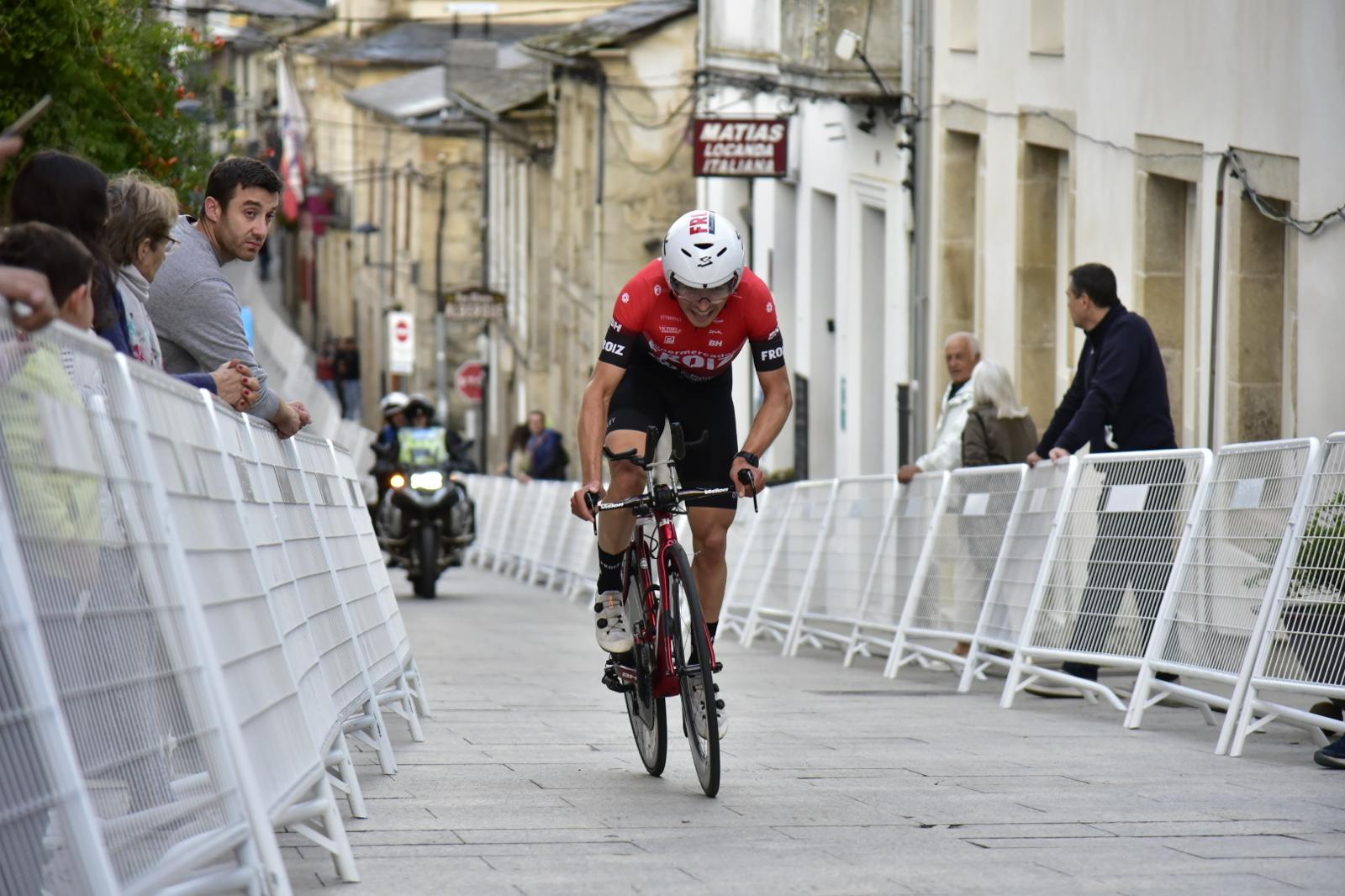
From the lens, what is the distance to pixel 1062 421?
11.7m

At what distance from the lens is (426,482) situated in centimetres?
2386

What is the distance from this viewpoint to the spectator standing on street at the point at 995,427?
13023mm

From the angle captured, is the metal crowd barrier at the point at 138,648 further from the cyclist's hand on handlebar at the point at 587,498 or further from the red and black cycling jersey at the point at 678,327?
the red and black cycling jersey at the point at 678,327

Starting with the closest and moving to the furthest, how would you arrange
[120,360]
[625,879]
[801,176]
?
[120,360], [625,879], [801,176]

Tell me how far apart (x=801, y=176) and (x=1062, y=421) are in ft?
49.7

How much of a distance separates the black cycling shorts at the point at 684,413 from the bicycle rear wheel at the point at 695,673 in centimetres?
57

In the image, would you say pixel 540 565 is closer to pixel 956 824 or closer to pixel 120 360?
pixel 956 824

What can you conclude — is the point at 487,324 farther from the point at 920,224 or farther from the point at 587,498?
the point at 587,498

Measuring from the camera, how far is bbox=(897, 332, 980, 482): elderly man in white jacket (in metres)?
13.5

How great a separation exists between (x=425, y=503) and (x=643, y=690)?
1605cm

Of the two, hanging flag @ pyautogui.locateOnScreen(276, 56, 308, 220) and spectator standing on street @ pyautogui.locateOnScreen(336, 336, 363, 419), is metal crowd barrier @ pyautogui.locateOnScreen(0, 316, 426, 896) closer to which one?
spectator standing on street @ pyautogui.locateOnScreen(336, 336, 363, 419)

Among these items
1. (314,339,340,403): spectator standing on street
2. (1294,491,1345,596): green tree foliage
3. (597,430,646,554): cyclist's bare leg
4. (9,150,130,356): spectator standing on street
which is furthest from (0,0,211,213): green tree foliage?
(314,339,340,403): spectator standing on street

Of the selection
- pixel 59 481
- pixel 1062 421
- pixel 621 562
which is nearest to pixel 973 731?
pixel 621 562

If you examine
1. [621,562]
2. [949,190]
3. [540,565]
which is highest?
[949,190]
